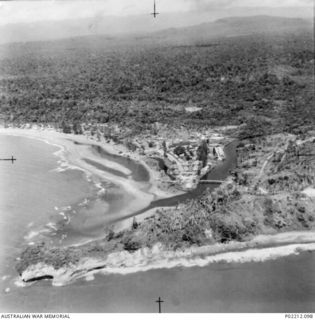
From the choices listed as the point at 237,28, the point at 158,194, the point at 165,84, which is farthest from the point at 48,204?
the point at 237,28

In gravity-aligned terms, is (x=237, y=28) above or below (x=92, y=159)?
above

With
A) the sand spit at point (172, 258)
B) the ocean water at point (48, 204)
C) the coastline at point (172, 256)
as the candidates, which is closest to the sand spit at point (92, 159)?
the ocean water at point (48, 204)

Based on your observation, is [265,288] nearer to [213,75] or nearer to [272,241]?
[272,241]

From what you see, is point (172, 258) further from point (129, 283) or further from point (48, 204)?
point (48, 204)

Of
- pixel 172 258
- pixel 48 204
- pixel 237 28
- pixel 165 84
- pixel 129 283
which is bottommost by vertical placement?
pixel 129 283

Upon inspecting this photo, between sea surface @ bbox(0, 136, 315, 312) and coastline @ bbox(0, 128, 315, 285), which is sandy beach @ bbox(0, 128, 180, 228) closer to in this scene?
coastline @ bbox(0, 128, 315, 285)

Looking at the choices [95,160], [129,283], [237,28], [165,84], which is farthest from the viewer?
[237,28]

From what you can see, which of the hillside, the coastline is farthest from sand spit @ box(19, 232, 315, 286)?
the hillside
